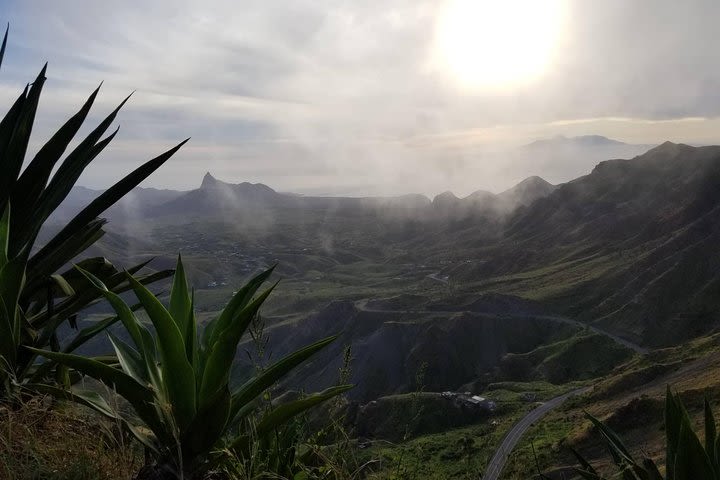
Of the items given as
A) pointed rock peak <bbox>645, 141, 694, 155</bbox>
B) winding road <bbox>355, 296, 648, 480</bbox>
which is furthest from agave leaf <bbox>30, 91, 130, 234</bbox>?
pointed rock peak <bbox>645, 141, 694, 155</bbox>

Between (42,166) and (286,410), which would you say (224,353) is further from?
(42,166)

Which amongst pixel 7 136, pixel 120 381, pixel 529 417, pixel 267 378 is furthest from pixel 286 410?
pixel 529 417

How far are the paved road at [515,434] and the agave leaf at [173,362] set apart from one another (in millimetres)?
33810

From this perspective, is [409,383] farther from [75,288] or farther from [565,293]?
[75,288]

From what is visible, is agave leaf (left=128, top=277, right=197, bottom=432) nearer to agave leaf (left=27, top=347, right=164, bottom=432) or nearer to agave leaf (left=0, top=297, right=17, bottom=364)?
agave leaf (left=27, top=347, right=164, bottom=432)

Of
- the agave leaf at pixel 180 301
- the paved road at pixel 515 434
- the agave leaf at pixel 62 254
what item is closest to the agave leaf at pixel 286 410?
the agave leaf at pixel 180 301

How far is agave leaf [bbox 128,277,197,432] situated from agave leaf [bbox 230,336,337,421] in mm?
262

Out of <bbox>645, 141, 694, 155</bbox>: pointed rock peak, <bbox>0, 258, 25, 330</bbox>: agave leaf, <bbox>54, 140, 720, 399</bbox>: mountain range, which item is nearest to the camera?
<bbox>0, 258, 25, 330</bbox>: agave leaf

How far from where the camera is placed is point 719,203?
10950 cm

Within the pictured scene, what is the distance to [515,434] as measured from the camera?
4531 cm

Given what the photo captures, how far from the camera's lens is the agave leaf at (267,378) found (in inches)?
103

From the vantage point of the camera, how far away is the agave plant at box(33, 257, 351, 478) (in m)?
2.36

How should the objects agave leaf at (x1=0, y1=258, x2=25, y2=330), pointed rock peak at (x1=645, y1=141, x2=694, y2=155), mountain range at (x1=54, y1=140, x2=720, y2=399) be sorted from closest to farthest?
agave leaf at (x1=0, y1=258, x2=25, y2=330) < mountain range at (x1=54, y1=140, x2=720, y2=399) < pointed rock peak at (x1=645, y1=141, x2=694, y2=155)

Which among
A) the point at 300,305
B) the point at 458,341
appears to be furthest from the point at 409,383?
the point at 300,305
